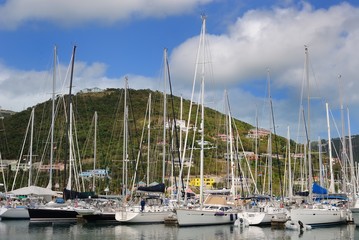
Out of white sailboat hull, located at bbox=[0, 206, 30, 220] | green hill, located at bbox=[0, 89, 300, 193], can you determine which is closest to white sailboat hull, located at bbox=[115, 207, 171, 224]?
green hill, located at bbox=[0, 89, 300, 193]

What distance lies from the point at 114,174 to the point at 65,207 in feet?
99.1

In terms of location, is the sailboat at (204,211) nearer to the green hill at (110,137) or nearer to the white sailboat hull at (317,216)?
the white sailboat hull at (317,216)

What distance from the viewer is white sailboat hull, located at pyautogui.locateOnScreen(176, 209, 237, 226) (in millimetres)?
34062

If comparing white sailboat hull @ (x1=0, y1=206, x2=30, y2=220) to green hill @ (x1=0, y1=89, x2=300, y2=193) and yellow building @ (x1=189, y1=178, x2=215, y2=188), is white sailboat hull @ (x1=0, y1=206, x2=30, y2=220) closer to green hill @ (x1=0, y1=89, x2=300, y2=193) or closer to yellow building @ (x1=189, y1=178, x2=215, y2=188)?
green hill @ (x1=0, y1=89, x2=300, y2=193)

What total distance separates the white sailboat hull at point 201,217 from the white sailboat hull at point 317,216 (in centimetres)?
532

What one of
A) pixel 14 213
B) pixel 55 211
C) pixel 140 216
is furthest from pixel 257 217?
pixel 14 213

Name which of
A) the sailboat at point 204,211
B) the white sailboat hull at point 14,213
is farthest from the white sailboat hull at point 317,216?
the white sailboat hull at point 14,213

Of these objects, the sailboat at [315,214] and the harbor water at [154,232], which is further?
the sailboat at [315,214]

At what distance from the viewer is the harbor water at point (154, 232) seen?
29.8 m

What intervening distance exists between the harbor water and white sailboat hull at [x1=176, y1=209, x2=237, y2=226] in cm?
54

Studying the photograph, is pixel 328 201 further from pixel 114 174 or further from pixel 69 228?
pixel 114 174

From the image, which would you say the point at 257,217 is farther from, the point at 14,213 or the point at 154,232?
the point at 14,213

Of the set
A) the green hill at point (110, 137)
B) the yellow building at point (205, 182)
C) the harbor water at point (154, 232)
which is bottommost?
the harbor water at point (154, 232)

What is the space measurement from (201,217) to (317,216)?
31.2ft
